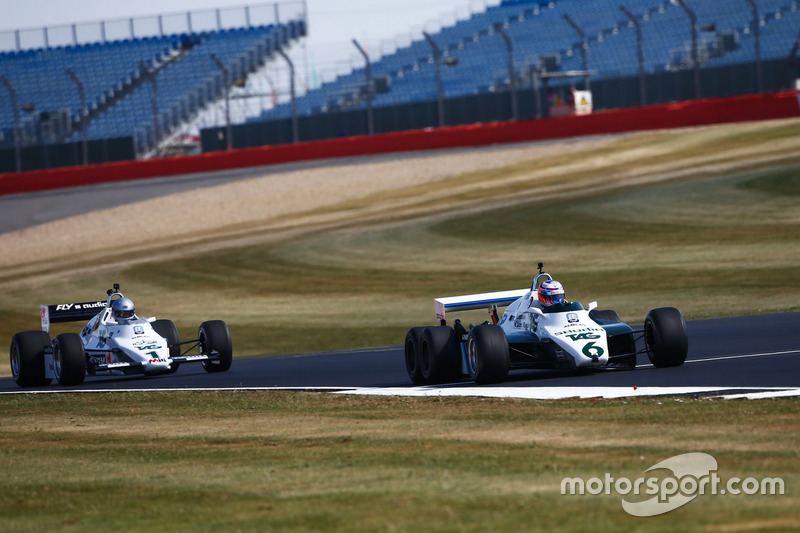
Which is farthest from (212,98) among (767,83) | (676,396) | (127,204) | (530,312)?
(676,396)

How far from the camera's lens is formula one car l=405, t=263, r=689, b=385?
1402 centimetres

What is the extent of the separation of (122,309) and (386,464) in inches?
410

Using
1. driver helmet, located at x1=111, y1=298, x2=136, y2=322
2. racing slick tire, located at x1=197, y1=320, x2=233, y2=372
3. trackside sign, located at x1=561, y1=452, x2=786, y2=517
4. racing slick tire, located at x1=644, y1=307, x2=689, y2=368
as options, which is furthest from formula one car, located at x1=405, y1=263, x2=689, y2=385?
trackside sign, located at x1=561, y1=452, x2=786, y2=517

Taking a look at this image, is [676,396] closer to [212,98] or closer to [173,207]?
[173,207]

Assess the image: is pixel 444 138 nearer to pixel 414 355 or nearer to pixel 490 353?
pixel 414 355

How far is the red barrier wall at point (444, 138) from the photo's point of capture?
134 feet

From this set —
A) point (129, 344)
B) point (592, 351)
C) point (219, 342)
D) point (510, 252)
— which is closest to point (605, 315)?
point (592, 351)

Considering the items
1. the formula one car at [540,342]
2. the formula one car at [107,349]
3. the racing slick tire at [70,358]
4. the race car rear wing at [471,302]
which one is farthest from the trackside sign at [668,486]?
the racing slick tire at [70,358]

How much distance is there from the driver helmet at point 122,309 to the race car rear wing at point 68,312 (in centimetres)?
75

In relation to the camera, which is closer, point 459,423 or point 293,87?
point 459,423

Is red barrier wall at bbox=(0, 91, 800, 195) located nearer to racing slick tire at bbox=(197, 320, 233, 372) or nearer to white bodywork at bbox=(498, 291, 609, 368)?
racing slick tire at bbox=(197, 320, 233, 372)

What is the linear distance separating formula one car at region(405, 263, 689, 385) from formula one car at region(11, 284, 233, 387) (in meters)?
4.46

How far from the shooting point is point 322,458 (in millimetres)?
9289

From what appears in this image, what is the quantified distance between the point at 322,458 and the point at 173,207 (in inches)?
1473
